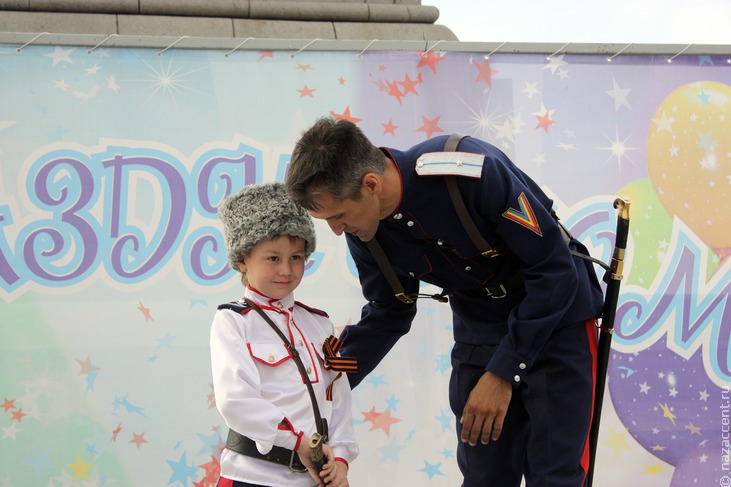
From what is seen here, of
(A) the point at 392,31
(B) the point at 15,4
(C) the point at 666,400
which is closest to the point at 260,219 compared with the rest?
(C) the point at 666,400

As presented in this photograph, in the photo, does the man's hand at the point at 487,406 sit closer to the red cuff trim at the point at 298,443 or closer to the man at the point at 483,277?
the man at the point at 483,277

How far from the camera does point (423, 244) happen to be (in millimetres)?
2027

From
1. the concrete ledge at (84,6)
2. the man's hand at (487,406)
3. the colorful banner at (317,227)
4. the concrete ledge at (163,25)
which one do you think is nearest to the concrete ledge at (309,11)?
the concrete ledge at (163,25)

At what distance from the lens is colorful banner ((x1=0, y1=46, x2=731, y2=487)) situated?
2777 mm

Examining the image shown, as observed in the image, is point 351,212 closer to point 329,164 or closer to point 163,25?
Answer: point 329,164

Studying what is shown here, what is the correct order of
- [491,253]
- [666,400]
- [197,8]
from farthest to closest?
[197,8], [666,400], [491,253]

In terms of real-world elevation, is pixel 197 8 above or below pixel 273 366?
above

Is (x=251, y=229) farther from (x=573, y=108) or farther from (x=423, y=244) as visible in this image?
(x=573, y=108)

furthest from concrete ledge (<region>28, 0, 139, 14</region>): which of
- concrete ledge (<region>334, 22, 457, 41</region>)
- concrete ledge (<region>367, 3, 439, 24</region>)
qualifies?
concrete ledge (<region>367, 3, 439, 24</region>)

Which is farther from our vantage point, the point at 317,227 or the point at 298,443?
the point at 317,227

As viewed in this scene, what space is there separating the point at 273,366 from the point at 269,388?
0.05 metres

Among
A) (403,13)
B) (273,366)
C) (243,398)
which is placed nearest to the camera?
(243,398)

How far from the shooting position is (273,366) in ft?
6.07

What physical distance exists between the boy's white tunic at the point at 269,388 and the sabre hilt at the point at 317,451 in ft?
0.10
